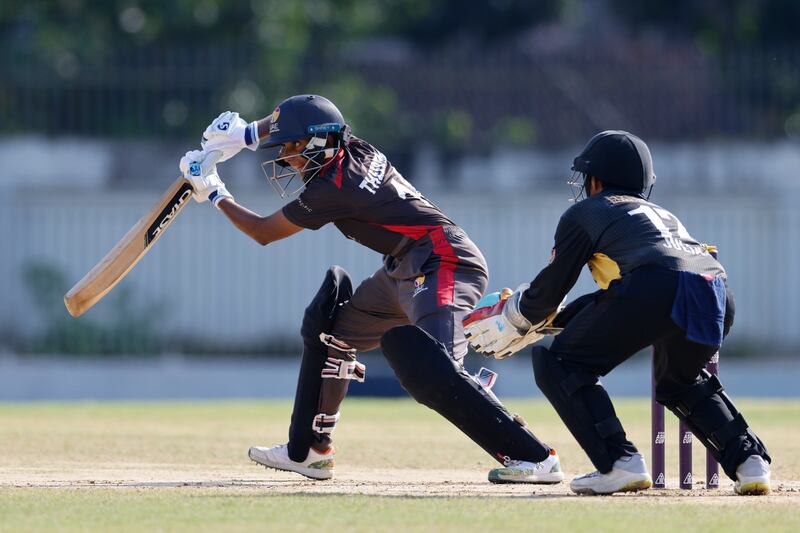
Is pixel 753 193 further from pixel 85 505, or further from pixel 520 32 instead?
pixel 85 505

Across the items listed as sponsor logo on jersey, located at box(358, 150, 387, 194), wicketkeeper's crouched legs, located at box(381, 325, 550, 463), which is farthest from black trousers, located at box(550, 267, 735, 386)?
sponsor logo on jersey, located at box(358, 150, 387, 194)

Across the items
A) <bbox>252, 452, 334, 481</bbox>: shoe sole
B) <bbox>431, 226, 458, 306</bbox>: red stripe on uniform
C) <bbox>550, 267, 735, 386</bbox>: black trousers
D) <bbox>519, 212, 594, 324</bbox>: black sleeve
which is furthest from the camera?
<bbox>252, 452, 334, 481</bbox>: shoe sole

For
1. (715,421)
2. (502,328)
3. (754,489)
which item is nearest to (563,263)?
(502,328)

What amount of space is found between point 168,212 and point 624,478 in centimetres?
247

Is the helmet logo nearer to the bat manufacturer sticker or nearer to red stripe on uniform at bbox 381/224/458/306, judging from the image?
the bat manufacturer sticker

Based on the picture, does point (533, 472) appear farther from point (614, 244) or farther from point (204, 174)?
point (204, 174)

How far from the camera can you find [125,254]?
6723 mm

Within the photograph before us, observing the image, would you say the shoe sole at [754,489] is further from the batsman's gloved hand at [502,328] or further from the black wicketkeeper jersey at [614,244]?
the batsman's gloved hand at [502,328]

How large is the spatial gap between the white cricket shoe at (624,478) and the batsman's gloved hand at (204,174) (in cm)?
210

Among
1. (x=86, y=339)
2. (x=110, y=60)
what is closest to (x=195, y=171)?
(x=86, y=339)

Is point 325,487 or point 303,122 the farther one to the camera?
point 303,122

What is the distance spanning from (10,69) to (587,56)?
26.4 ft

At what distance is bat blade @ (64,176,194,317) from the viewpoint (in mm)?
6629

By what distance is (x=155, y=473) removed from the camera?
6586 mm
